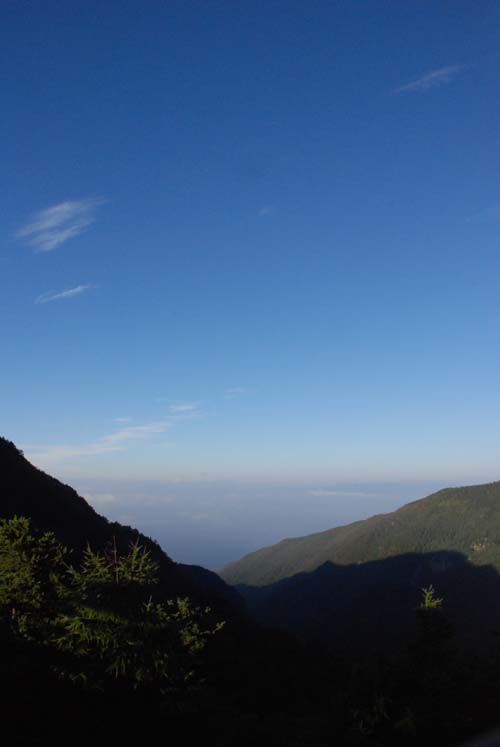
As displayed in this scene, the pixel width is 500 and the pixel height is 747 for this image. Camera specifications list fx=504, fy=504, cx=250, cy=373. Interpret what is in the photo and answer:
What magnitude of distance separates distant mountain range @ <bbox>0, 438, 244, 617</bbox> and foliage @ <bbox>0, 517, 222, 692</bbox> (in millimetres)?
48633

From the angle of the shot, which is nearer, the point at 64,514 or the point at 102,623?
the point at 102,623

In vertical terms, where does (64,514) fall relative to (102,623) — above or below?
above

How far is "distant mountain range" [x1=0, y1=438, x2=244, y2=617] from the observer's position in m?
74.6

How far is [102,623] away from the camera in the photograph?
1842 centimetres

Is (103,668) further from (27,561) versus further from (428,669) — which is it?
(428,669)

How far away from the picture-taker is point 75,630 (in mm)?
18000

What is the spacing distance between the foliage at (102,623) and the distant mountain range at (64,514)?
48633mm

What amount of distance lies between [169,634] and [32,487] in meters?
72.2

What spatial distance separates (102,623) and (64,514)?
70.3m

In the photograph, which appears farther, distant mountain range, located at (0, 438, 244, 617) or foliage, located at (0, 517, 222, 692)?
distant mountain range, located at (0, 438, 244, 617)

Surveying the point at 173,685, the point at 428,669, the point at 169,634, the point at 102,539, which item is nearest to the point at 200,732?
the point at 173,685

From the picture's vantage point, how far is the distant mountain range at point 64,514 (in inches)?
2938

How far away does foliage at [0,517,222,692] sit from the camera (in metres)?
18.1

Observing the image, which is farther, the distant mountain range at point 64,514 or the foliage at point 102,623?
the distant mountain range at point 64,514
